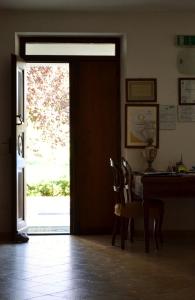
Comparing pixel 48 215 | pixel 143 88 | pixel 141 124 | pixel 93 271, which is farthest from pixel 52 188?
pixel 93 271

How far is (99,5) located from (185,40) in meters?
1.09

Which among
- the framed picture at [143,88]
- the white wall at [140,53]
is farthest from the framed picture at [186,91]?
the framed picture at [143,88]

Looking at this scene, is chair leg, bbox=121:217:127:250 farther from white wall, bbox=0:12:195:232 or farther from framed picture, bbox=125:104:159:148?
framed picture, bbox=125:104:159:148

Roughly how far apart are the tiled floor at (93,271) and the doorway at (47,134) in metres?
4.00

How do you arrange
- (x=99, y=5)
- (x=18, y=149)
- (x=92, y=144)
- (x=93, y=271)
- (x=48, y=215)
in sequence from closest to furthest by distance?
1. (x=93, y=271)
2. (x=99, y=5)
3. (x=18, y=149)
4. (x=92, y=144)
5. (x=48, y=215)

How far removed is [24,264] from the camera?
4793mm

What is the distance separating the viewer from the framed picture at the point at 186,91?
20.5ft

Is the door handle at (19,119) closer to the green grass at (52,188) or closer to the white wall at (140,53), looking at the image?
the white wall at (140,53)

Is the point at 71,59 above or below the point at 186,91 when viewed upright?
above

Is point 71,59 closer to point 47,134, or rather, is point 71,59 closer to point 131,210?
point 131,210

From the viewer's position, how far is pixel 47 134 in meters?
10.1

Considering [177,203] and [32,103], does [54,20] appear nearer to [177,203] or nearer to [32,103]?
[177,203]

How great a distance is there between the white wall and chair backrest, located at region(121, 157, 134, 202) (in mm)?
524

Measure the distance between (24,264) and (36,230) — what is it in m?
1.87
